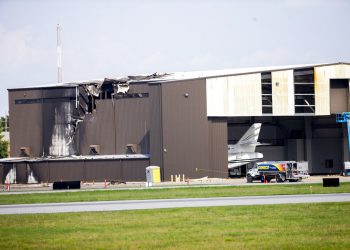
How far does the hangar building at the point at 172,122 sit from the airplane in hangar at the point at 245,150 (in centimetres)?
226

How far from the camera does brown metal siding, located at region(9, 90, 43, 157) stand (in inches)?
3558

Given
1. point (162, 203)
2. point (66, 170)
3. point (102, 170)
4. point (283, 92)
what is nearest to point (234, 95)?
point (283, 92)

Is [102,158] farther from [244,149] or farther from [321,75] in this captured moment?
[321,75]

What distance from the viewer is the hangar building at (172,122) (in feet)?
258

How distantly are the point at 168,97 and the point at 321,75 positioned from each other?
18.3 metres

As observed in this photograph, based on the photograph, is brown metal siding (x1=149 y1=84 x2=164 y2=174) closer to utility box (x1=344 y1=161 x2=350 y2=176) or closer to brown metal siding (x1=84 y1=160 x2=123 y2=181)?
brown metal siding (x1=84 y1=160 x2=123 y2=181)

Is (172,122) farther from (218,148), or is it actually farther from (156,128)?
(218,148)

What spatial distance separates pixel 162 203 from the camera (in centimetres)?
4231

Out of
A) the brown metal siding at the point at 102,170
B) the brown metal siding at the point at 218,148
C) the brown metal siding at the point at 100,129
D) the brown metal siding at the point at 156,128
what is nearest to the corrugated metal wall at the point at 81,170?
the brown metal siding at the point at 102,170

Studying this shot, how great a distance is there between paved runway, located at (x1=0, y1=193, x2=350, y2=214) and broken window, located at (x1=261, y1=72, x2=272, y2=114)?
1394 inches

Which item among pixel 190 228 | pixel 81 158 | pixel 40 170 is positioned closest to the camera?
pixel 190 228

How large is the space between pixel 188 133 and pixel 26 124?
82.3 ft

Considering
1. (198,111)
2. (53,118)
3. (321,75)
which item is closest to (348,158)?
(321,75)

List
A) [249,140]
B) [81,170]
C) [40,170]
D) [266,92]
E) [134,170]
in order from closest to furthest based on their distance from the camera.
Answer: [266,92] < [134,170] < [249,140] < [81,170] < [40,170]
